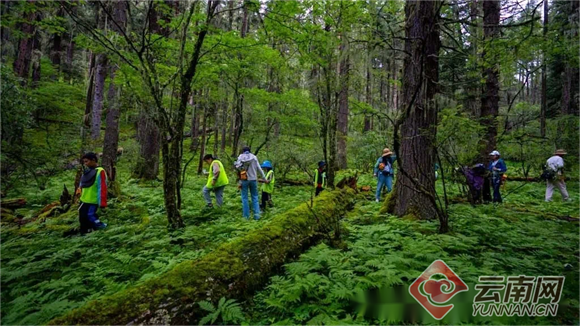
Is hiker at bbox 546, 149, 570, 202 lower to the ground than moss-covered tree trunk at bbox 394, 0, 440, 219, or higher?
lower

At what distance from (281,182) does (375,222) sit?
8.00m

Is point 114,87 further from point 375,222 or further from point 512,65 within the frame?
point 512,65

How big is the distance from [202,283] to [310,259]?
5.38ft

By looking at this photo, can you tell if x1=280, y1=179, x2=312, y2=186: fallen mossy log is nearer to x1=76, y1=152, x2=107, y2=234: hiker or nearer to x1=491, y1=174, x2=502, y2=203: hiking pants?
x1=491, y1=174, x2=502, y2=203: hiking pants

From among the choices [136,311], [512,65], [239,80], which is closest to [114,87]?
[239,80]

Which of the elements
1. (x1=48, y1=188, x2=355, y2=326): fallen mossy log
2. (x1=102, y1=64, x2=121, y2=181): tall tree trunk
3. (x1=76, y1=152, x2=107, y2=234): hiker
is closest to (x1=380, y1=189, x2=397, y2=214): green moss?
(x1=48, y1=188, x2=355, y2=326): fallen mossy log

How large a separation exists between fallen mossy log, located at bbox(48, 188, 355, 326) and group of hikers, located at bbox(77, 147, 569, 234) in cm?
307

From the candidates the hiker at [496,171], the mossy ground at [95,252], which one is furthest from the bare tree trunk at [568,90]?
the mossy ground at [95,252]

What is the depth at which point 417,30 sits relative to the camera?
5.72 metres

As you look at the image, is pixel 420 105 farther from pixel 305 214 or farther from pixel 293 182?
pixel 293 182

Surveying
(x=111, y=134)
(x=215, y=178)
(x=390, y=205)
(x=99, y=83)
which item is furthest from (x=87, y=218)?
(x=99, y=83)

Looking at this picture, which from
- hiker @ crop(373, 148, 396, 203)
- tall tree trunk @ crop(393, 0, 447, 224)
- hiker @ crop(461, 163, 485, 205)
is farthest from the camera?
hiker @ crop(373, 148, 396, 203)

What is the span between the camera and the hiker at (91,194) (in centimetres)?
671

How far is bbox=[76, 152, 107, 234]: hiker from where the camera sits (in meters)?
6.71
